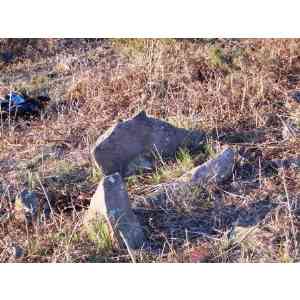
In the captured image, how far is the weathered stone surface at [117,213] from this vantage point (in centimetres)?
319

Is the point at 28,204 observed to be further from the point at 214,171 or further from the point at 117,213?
the point at 214,171

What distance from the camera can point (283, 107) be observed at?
441 cm

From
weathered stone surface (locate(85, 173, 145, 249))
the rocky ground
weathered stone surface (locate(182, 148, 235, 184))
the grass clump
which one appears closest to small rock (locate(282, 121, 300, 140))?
the rocky ground

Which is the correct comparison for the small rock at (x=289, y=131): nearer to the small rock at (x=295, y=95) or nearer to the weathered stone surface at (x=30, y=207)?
the small rock at (x=295, y=95)

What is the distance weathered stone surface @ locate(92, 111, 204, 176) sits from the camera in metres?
3.84

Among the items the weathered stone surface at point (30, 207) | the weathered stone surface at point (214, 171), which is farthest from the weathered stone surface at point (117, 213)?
the weathered stone surface at point (214, 171)

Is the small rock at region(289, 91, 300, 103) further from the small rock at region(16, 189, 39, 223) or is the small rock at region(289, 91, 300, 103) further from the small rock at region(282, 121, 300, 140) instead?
the small rock at region(16, 189, 39, 223)

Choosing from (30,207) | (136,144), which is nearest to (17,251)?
(30,207)

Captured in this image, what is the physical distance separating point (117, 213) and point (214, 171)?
70cm

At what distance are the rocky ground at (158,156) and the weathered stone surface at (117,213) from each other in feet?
0.20

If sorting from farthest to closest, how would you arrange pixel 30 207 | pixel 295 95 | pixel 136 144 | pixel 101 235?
pixel 295 95 → pixel 136 144 → pixel 30 207 → pixel 101 235

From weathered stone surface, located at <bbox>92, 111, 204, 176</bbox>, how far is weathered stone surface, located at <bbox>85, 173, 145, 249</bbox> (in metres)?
0.54

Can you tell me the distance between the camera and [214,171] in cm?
361
